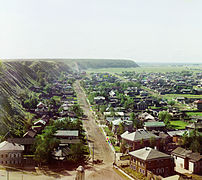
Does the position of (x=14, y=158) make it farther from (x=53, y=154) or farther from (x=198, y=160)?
(x=198, y=160)

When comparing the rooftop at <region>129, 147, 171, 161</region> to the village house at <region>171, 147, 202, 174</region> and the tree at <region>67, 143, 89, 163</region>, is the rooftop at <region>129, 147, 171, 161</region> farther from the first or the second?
the tree at <region>67, 143, 89, 163</region>

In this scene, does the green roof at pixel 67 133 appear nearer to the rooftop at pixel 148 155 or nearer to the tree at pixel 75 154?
the tree at pixel 75 154

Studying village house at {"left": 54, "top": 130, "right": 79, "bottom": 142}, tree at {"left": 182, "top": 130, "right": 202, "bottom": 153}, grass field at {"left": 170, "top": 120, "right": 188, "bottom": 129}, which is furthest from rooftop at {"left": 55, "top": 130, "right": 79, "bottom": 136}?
grass field at {"left": 170, "top": 120, "right": 188, "bottom": 129}

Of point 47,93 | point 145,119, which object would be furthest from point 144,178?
point 47,93

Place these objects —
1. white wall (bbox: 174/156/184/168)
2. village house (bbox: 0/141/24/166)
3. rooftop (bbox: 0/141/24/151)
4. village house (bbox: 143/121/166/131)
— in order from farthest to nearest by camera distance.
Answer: village house (bbox: 143/121/166/131) → white wall (bbox: 174/156/184/168) → rooftop (bbox: 0/141/24/151) → village house (bbox: 0/141/24/166)

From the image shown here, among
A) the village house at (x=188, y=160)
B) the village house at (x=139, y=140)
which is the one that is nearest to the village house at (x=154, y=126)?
the village house at (x=139, y=140)
